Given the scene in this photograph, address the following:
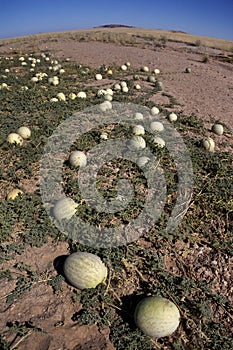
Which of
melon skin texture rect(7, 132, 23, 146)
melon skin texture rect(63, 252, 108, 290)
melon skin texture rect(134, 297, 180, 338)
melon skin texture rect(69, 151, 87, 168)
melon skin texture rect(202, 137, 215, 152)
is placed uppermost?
melon skin texture rect(7, 132, 23, 146)

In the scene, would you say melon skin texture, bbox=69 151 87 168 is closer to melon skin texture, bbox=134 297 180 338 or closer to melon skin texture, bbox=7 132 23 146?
melon skin texture, bbox=7 132 23 146

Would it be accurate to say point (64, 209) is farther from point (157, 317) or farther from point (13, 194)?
point (157, 317)

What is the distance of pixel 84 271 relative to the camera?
2.92 metres

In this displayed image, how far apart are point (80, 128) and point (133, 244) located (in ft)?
10.9

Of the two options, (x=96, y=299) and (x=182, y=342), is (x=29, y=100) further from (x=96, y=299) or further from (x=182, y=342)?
(x=182, y=342)

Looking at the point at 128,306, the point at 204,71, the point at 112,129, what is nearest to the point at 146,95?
the point at 112,129

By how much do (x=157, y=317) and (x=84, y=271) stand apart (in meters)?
0.80

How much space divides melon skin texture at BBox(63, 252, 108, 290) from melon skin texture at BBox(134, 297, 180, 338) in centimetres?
49

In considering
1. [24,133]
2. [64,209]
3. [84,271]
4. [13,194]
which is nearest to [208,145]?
[64,209]

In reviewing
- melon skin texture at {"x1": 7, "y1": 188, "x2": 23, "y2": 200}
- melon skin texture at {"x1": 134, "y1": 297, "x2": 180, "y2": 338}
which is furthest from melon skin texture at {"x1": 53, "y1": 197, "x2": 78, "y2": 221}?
melon skin texture at {"x1": 134, "y1": 297, "x2": 180, "y2": 338}

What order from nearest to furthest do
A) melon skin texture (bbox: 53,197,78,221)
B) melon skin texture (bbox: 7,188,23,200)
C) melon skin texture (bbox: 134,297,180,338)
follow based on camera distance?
melon skin texture (bbox: 134,297,180,338)
melon skin texture (bbox: 53,197,78,221)
melon skin texture (bbox: 7,188,23,200)

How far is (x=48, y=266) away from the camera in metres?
3.21

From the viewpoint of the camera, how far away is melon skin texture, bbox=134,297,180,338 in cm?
256

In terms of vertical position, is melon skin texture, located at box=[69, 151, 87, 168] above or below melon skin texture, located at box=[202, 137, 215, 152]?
above
